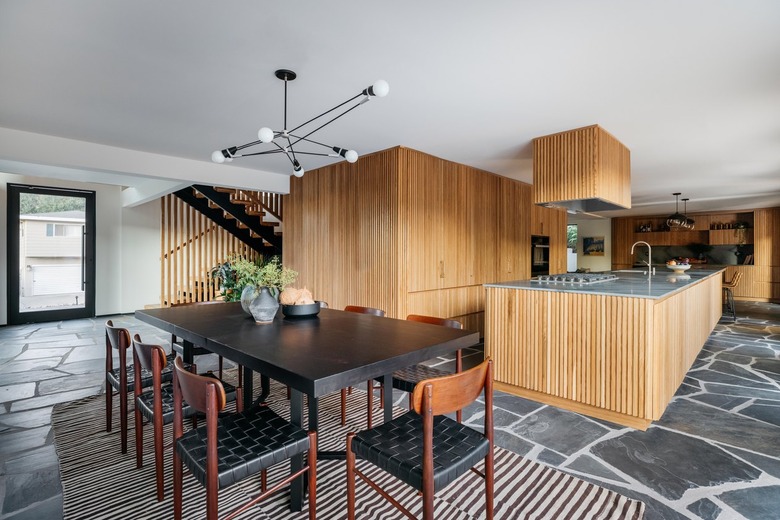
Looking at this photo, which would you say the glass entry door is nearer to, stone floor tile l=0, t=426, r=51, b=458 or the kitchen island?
stone floor tile l=0, t=426, r=51, b=458

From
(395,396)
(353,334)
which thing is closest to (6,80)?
(353,334)

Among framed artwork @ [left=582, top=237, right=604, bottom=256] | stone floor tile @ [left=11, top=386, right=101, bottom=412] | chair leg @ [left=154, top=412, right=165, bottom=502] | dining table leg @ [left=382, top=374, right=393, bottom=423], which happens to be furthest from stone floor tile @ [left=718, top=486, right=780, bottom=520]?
framed artwork @ [left=582, top=237, right=604, bottom=256]

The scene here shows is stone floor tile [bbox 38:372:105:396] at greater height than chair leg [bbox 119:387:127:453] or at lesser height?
lesser

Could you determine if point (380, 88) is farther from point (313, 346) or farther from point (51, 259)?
point (51, 259)

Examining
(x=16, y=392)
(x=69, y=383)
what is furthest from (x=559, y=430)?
(x=16, y=392)

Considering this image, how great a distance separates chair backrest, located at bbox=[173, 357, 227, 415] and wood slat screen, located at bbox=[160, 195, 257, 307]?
6833 mm

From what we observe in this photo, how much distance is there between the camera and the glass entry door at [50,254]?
652 centimetres

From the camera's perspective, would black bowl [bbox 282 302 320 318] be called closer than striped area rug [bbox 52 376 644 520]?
No

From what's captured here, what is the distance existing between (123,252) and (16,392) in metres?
4.96

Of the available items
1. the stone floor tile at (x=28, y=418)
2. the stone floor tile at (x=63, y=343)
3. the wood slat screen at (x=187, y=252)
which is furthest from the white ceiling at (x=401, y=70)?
the wood slat screen at (x=187, y=252)

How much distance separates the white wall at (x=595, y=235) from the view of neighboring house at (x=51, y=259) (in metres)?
12.8

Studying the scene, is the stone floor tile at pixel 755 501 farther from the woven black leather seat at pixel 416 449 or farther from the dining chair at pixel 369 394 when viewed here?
the dining chair at pixel 369 394

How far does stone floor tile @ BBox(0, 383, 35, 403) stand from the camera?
3310 mm

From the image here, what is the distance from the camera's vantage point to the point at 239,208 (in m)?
7.18
